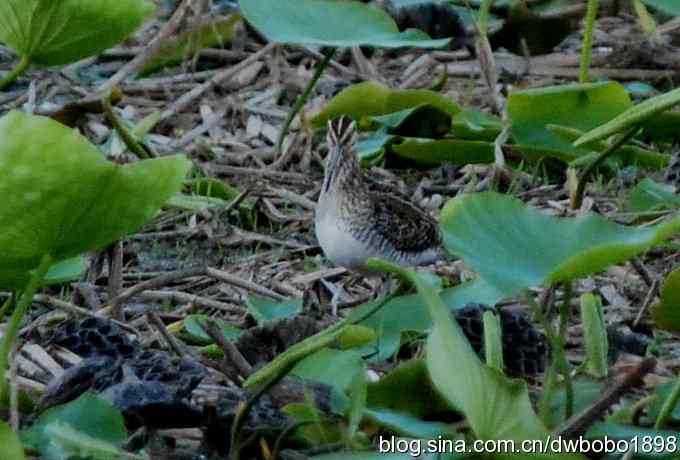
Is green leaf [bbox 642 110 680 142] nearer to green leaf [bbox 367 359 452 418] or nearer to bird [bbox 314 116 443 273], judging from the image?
bird [bbox 314 116 443 273]

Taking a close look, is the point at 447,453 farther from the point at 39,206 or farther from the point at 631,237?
the point at 39,206

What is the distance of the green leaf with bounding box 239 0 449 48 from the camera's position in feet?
16.1

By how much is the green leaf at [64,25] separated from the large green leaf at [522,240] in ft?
2.65

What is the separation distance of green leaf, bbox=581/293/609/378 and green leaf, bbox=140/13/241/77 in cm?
336

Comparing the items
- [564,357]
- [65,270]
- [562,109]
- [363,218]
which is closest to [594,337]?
[564,357]

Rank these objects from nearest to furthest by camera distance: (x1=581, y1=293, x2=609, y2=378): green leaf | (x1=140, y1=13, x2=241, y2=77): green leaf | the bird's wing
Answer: (x1=581, y1=293, x2=609, y2=378): green leaf
the bird's wing
(x1=140, y1=13, x2=241, y2=77): green leaf

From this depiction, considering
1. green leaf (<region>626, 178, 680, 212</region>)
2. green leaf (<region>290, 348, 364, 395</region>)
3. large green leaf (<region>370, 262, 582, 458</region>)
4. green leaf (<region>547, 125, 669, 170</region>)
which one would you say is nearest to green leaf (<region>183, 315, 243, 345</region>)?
green leaf (<region>290, 348, 364, 395</region>)

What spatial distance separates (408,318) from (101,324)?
698 millimetres

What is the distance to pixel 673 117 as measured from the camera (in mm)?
5867

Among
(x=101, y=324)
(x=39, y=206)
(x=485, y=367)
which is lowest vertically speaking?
(x=101, y=324)

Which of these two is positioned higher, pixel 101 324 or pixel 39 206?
pixel 39 206

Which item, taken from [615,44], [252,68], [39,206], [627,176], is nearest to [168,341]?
[39,206]

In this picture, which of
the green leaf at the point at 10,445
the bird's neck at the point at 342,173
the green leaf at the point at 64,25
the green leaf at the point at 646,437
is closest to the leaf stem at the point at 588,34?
the bird's neck at the point at 342,173

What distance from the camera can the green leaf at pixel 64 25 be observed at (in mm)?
3387
